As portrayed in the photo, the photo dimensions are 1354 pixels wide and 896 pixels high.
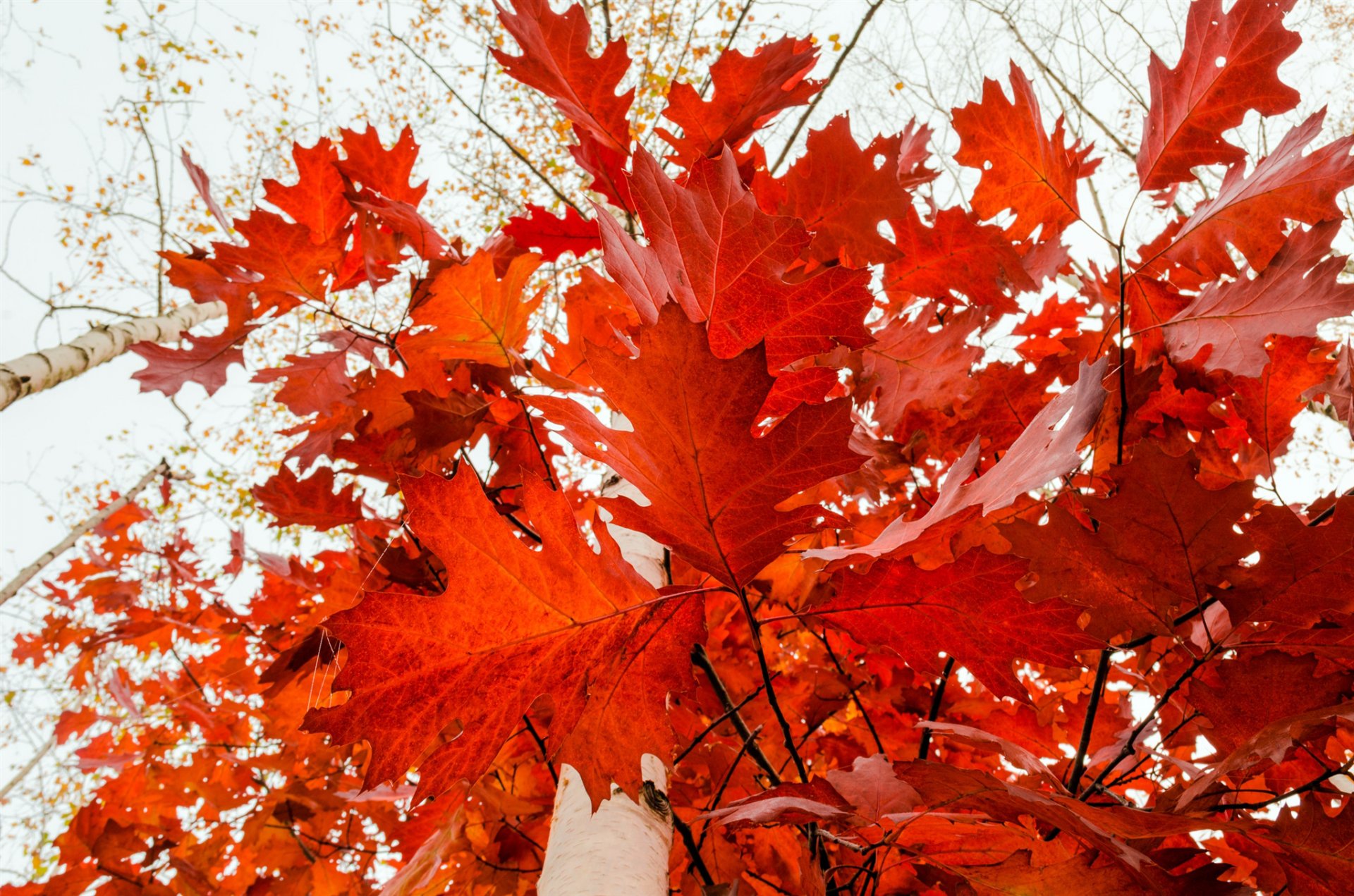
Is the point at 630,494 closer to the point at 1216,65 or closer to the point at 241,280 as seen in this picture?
the point at 241,280

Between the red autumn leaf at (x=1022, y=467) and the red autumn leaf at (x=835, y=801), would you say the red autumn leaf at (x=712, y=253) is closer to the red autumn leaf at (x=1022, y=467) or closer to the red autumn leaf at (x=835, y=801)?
the red autumn leaf at (x=1022, y=467)

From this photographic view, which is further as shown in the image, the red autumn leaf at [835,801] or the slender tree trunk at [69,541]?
the slender tree trunk at [69,541]

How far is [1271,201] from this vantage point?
969 mm

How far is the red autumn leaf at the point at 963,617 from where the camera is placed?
642mm

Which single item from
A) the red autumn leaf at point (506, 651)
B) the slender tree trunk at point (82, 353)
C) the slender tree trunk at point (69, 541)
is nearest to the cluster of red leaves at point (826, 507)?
the red autumn leaf at point (506, 651)

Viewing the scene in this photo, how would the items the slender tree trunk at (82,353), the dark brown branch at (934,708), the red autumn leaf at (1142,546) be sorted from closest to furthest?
1. the red autumn leaf at (1142,546)
2. the dark brown branch at (934,708)
3. the slender tree trunk at (82,353)

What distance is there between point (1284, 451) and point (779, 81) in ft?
3.57

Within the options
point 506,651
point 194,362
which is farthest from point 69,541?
point 506,651

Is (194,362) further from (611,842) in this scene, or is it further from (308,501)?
(611,842)

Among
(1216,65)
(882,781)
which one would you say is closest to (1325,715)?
(882,781)

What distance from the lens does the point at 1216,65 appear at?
970mm

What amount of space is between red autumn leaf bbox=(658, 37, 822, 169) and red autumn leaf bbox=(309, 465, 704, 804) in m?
0.71

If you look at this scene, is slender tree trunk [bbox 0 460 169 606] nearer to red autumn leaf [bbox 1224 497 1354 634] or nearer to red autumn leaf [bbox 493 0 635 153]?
red autumn leaf [bbox 493 0 635 153]

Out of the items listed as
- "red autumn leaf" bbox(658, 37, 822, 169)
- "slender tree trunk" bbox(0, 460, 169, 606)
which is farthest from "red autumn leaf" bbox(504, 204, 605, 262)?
"slender tree trunk" bbox(0, 460, 169, 606)
